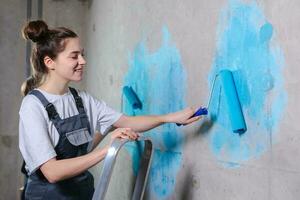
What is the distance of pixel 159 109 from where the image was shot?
1.68 m

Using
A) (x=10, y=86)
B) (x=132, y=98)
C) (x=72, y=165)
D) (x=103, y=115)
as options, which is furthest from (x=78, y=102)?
(x=10, y=86)

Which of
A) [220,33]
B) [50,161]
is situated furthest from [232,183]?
[50,161]

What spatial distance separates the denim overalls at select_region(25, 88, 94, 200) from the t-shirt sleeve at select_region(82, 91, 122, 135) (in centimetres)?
11

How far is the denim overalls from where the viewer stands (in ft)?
4.43

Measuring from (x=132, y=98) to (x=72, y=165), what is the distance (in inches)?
31.6

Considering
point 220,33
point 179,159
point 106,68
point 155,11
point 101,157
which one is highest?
point 155,11

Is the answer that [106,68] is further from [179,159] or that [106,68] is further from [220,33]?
[220,33]

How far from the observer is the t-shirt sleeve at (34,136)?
1.22m

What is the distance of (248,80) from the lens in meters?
1.11

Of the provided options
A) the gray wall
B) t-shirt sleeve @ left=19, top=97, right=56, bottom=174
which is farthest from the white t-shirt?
the gray wall

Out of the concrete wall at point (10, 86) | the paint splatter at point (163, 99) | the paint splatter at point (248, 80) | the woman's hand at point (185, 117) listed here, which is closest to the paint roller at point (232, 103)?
the paint splatter at point (248, 80)

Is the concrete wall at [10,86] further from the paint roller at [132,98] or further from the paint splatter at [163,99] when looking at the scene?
the paint splatter at [163,99]

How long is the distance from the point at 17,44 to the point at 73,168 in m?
2.20

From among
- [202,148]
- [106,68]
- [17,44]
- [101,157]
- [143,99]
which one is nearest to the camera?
[101,157]
